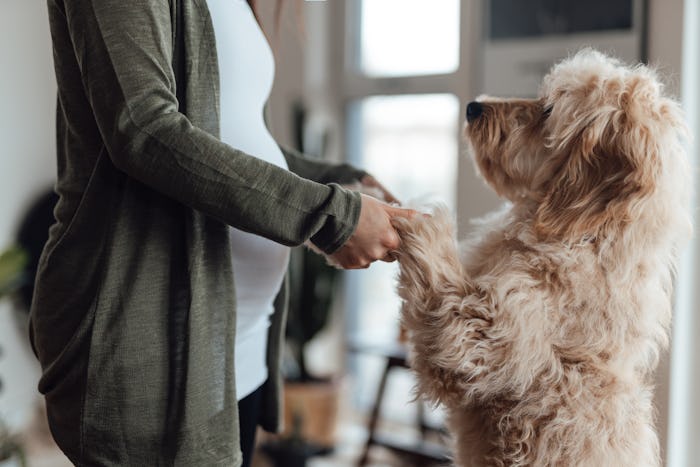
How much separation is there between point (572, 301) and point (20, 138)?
2.53 meters

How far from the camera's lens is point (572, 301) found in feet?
3.41

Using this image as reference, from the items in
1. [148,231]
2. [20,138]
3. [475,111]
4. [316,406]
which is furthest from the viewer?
[316,406]

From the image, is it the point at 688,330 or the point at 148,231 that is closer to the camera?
the point at 148,231

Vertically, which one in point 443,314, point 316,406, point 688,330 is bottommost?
point 316,406

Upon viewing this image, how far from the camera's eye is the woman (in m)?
0.83

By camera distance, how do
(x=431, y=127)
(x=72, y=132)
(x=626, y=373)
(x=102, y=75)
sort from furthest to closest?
1. (x=431, y=127)
2. (x=626, y=373)
3. (x=72, y=132)
4. (x=102, y=75)

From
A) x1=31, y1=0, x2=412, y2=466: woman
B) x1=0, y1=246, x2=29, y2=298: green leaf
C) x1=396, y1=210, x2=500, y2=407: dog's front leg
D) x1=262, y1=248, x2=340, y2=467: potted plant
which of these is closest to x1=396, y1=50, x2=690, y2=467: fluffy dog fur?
x1=396, y1=210, x2=500, y2=407: dog's front leg

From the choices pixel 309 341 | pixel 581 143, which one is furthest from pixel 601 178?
pixel 309 341

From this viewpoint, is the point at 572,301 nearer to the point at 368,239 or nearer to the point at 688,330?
the point at 368,239

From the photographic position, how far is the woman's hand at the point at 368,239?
2.96 feet

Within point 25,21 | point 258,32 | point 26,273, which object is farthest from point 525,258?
point 25,21

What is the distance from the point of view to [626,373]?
1057 mm

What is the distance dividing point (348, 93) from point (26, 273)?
5.46 ft

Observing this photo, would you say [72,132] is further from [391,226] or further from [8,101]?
[8,101]
